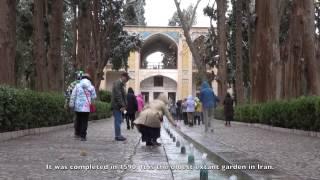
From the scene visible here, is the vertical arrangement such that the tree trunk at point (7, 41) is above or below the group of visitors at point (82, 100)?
above

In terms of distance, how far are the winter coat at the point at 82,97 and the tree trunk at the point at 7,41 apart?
359 cm

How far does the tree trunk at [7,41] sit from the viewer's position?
1631 centimetres

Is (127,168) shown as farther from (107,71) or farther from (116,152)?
(107,71)

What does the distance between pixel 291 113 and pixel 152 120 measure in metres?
8.08

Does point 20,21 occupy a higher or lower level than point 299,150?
higher

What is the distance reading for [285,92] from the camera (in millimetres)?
25766

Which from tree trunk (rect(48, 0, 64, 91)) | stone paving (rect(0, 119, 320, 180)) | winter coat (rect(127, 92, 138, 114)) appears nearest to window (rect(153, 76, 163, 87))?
tree trunk (rect(48, 0, 64, 91))

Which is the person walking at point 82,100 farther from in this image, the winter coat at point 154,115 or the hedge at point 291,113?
the hedge at point 291,113

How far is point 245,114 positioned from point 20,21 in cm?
1284

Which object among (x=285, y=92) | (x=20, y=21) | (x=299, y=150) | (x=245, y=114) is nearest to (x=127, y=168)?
(x=299, y=150)

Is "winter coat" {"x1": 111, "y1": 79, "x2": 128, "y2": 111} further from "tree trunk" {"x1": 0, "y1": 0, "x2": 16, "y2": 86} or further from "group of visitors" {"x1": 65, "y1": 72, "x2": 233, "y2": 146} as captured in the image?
"tree trunk" {"x1": 0, "y1": 0, "x2": 16, "y2": 86}

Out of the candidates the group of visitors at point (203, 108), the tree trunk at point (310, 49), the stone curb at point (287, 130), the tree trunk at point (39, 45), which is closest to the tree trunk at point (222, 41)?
the group of visitors at point (203, 108)

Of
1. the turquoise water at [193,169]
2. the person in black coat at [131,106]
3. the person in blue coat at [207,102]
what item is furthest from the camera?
the person in black coat at [131,106]

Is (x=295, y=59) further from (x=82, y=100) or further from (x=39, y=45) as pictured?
(x=82, y=100)
